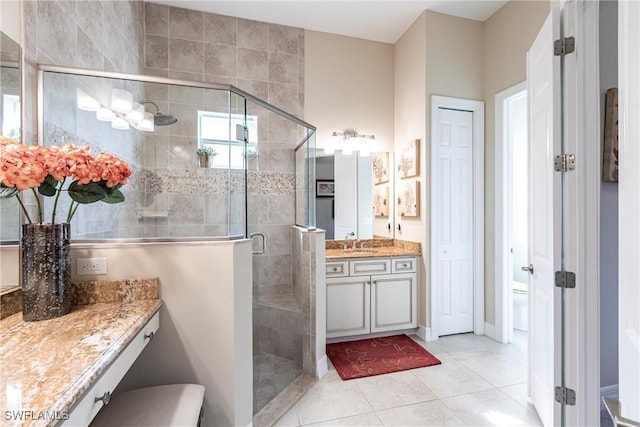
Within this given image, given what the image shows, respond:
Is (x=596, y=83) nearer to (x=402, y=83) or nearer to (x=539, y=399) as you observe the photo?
(x=539, y=399)

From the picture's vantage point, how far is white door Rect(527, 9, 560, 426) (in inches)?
57.5

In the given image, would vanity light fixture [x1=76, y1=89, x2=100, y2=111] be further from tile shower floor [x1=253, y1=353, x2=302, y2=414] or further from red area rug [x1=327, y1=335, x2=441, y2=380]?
red area rug [x1=327, y1=335, x2=441, y2=380]

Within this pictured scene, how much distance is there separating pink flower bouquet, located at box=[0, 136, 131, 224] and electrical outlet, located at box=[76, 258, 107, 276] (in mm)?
282

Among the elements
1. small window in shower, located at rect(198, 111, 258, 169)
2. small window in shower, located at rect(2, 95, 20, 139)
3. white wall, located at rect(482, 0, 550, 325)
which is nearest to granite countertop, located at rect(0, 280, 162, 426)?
small window in shower, located at rect(2, 95, 20, 139)

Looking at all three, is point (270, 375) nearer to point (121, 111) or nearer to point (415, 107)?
→ point (121, 111)

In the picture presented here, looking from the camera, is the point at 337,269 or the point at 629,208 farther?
the point at 337,269

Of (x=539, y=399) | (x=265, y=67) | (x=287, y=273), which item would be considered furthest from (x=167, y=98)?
(x=539, y=399)

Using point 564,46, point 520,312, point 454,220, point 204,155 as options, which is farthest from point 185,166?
point 520,312

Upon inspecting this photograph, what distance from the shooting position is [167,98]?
6.41ft

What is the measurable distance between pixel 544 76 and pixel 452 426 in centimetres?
Answer: 211

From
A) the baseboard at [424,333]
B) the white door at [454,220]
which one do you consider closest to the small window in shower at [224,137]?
the white door at [454,220]

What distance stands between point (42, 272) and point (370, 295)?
2449 millimetres

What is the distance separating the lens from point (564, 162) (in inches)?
56.1

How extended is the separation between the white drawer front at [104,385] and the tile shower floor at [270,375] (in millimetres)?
1059
